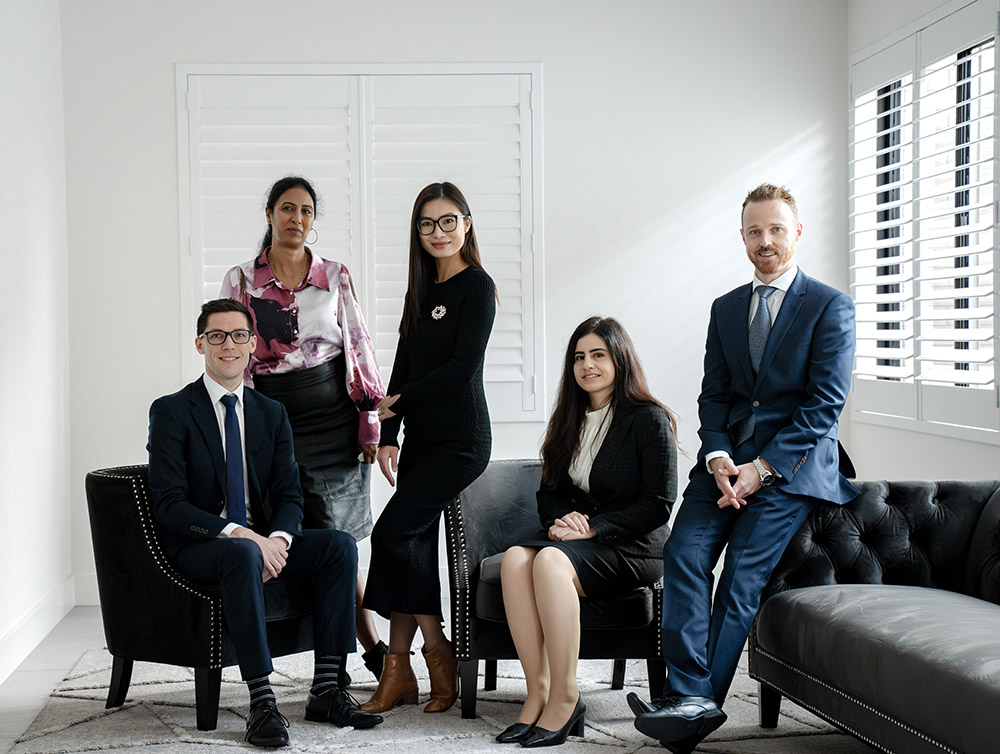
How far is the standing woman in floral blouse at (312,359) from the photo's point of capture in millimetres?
3311

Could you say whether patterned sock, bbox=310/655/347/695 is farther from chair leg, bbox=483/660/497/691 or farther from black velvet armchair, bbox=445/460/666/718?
chair leg, bbox=483/660/497/691

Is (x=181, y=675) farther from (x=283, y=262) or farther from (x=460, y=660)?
(x=283, y=262)

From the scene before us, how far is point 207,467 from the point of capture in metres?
3.02

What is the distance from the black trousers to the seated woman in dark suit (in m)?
0.50

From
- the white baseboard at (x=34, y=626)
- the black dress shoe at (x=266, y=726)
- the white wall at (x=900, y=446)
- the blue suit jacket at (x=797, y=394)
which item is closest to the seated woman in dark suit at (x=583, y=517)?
the blue suit jacket at (x=797, y=394)

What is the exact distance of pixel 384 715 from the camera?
3.08 meters

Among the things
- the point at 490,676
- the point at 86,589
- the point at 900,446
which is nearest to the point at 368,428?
the point at 490,676

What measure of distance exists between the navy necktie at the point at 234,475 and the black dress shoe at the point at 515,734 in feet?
3.21

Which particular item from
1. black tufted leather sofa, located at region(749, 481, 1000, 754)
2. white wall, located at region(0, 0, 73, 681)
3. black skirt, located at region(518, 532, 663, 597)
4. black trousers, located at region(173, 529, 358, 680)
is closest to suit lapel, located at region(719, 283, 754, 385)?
black tufted leather sofa, located at region(749, 481, 1000, 754)

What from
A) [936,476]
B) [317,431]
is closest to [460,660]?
[317,431]

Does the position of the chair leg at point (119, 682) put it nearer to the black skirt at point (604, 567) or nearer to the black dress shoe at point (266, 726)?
the black dress shoe at point (266, 726)

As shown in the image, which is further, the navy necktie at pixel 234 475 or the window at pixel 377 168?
the window at pixel 377 168

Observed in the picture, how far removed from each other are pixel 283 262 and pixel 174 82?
169cm

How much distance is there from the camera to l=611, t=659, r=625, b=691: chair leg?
3332 millimetres
